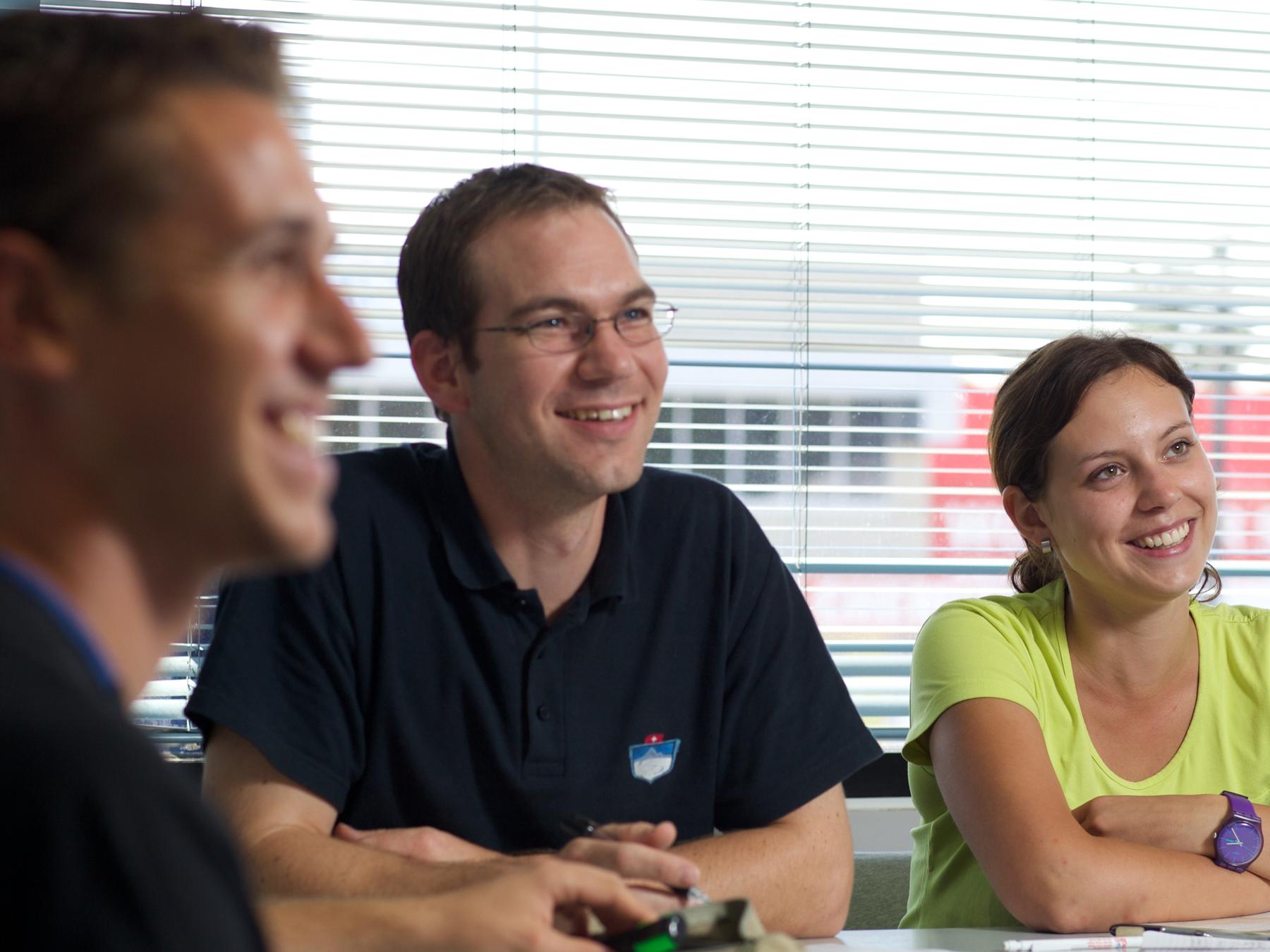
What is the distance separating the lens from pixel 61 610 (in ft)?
1.98

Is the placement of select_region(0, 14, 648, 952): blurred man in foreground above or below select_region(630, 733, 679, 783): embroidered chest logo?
above

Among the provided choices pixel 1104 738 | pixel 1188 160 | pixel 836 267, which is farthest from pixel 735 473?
pixel 1188 160

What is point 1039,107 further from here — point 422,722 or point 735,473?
point 422,722

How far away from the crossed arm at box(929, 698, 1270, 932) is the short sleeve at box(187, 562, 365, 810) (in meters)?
0.84

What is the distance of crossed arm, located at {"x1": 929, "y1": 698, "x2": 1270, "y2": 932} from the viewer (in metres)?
1.66

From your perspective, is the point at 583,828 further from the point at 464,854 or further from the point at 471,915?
the point at 471,915

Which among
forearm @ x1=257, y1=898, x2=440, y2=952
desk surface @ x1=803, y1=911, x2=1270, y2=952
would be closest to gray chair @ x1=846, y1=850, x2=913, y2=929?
desk surface @ x1=803, y1=911, x2=1270, y2=952

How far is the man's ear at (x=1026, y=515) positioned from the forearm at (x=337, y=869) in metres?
1.13

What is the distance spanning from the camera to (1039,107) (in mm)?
2832

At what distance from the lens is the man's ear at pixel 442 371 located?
5.50 ft

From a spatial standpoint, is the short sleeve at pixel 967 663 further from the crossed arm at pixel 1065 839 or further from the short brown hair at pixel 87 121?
the short brown hair at pixel 87 121

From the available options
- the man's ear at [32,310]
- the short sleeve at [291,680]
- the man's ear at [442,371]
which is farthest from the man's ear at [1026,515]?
the man's ear at [32,310]

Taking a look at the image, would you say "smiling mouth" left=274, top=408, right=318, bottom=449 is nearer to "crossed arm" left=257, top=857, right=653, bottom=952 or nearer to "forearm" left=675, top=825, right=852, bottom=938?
"crossed arm" left=257, top=857, right=653, bottom=952

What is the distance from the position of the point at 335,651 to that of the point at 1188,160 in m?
2.25
